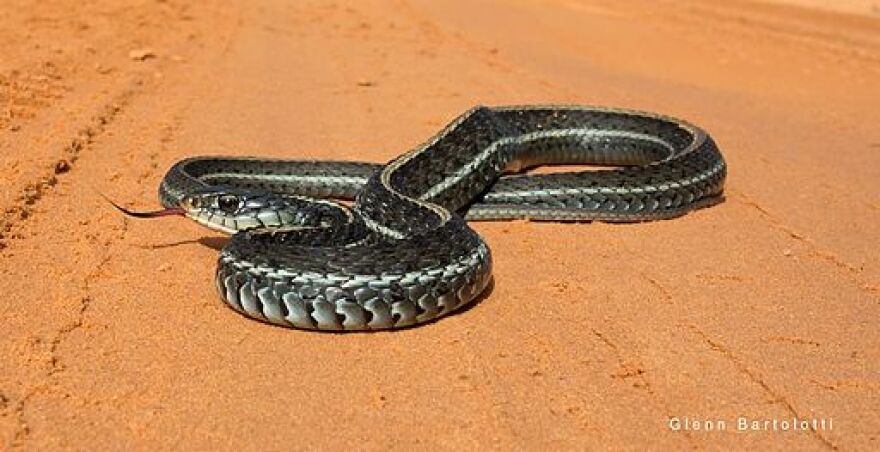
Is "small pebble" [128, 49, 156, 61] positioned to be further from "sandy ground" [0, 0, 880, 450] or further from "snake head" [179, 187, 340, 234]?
"snake head" [179, 187, 340, 234]

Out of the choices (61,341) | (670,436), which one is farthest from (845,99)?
(61,341)

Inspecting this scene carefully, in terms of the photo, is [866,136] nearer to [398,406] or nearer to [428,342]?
[428,342]

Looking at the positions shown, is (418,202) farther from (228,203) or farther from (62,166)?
(62,166)

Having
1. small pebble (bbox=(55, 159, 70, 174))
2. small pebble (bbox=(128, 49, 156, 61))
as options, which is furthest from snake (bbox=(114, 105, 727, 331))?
small pebble (bbox=(128, 49, 156, 61))

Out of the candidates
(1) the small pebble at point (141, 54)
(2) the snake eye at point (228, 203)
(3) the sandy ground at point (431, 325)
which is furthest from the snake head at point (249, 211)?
(1) the small pebble at point (141, 54)

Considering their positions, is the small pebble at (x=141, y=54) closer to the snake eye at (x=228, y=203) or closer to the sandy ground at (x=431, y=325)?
the sandy ground at (x=431, y=325)

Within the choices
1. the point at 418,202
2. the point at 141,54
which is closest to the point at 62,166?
the point at 418,202
